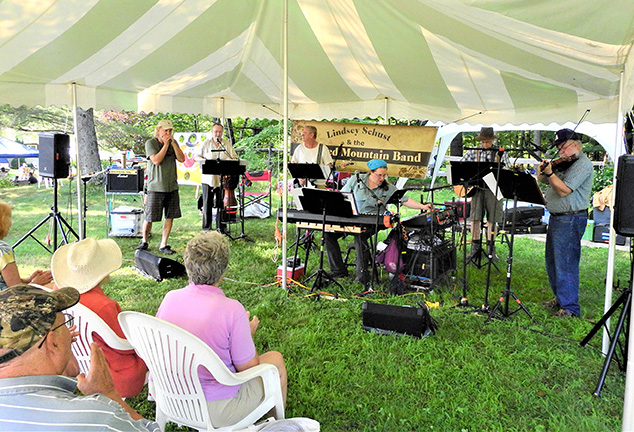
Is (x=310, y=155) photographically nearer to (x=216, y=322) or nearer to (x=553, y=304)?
(x=553, y=304)

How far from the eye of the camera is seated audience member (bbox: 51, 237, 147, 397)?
233 cm

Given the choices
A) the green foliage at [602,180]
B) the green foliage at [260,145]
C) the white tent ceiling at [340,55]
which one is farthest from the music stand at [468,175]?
the green foliage at [260,145]

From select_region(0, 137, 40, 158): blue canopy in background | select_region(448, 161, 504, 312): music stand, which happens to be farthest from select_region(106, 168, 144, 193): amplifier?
select_region(0, 137, 40, 158): blue canopy in background

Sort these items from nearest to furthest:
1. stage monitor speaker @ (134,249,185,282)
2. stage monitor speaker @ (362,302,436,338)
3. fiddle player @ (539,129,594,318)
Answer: stage monitor speaker @ (362,302,436,338), fiddle player @ (539,129,594,318), stage monitor speaker @ (134,249,185,282)

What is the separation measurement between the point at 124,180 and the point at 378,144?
4.10 meters

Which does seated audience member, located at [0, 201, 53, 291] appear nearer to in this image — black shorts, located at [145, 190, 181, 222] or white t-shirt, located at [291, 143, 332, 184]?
black shorts, located at [145, 190, 181, 222]

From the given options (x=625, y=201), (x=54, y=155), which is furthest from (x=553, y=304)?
(x=54, y=155)

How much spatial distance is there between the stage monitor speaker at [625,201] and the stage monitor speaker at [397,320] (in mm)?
1616

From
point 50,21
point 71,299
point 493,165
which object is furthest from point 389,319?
point 50,21

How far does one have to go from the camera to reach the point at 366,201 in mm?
5430

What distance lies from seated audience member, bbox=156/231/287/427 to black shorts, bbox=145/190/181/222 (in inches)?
181

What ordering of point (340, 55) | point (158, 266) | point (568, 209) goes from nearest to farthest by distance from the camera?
point (568, 209) → point (158, 266) → point (340, 55)

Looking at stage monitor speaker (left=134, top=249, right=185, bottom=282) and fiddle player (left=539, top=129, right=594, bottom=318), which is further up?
fiddle player (left=539, top=129, right=594, bottom=318)

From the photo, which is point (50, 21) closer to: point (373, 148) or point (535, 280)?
point (373, 148)
